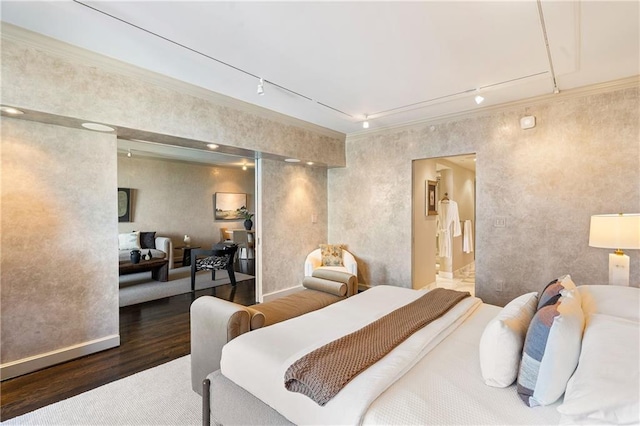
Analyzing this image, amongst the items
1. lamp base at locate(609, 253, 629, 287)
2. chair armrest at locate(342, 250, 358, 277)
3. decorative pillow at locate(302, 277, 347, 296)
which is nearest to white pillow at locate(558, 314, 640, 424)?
lamp base at locate(609, 253, 629, 287)

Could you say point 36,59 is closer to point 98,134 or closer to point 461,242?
point 98,134

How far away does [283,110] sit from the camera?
4.13m

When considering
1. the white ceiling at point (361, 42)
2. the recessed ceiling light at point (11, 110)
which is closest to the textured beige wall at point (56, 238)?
the recessed ceiling light at point (11, 110)

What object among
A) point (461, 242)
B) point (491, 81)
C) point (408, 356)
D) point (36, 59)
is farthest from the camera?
point (461, 242)

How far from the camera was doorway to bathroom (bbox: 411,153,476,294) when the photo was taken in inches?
199

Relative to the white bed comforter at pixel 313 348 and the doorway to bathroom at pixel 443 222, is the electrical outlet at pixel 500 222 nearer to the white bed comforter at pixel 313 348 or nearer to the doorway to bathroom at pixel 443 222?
the doorway to bathroom at pixel 443 222

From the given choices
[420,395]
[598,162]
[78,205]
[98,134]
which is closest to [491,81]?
[598,162]

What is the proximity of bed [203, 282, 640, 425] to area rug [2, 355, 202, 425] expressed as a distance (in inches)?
19.3

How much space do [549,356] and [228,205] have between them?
8476 millimetres

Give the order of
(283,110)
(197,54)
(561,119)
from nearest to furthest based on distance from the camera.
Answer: (197,54) → (561,119) → (283,110)

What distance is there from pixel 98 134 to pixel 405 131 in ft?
13.0

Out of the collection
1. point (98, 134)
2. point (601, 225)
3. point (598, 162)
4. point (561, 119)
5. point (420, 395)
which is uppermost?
point (561, 119)

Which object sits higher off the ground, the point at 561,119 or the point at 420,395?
the point at 561,119

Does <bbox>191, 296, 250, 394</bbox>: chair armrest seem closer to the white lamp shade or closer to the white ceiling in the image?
the white ceiling
